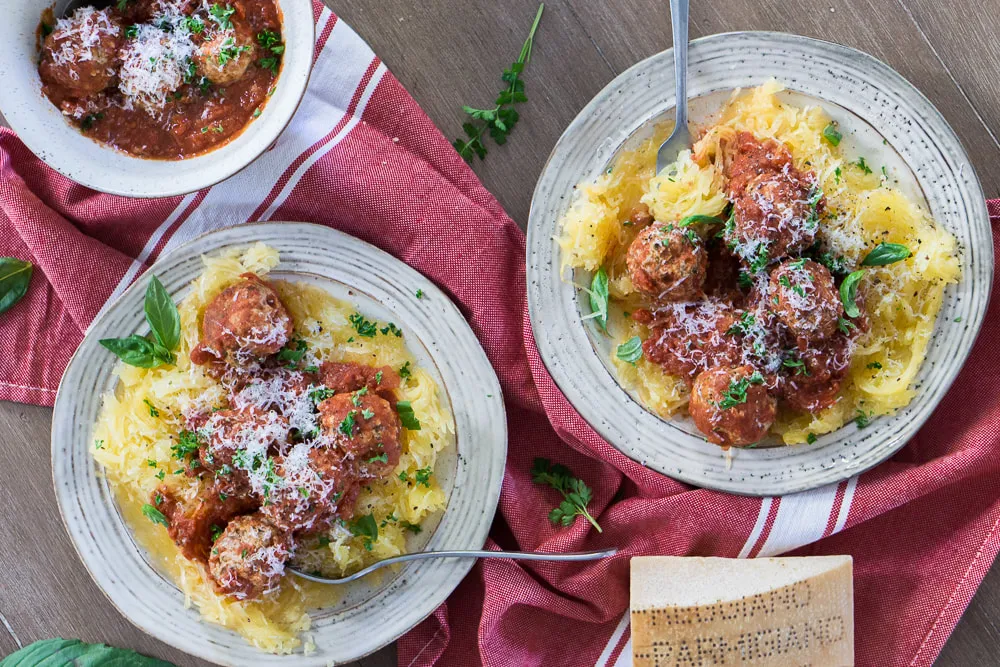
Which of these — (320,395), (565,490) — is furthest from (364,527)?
(565,490)

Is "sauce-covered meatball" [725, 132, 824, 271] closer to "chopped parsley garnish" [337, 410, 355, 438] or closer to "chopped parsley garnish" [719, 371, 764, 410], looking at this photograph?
"chopped parsley garnish" [719, 371, 764, 410]

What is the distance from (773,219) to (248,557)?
2.80m

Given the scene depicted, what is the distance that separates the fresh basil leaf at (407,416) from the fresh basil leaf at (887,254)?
→ 89.2 inches

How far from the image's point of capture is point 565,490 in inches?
173

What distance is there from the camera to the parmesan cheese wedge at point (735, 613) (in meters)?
4.01

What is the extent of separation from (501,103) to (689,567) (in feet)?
8.46

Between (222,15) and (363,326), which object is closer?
(222,15)

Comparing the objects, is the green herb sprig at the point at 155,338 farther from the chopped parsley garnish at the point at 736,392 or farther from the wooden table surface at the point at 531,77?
the chopped parsley garnish at the point at 736,392

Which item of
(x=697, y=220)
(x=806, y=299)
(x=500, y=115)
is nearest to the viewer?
(x=806, y=299)

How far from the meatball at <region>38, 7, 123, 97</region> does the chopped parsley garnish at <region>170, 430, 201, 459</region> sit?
1.67 metres

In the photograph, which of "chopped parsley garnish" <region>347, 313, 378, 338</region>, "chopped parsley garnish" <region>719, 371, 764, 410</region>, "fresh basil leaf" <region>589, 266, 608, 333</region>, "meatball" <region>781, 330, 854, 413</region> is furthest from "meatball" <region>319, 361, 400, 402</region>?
"meatball" <region>781, 330, 854, 413</region>

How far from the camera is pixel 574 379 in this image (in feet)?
13.4

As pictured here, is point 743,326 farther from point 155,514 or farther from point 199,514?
point 155,514

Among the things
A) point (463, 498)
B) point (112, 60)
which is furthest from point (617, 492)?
point (112, 60)
